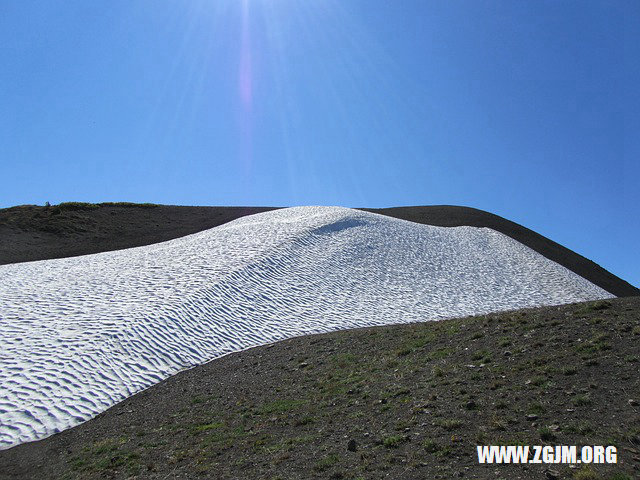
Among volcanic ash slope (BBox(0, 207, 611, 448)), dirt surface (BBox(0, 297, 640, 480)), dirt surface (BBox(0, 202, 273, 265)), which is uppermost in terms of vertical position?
dirt surface (BBox(0, 202, 273, 265))

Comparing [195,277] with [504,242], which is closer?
[195,277]

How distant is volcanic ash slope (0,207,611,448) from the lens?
39.8 ft

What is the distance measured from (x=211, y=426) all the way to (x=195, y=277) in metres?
11.1

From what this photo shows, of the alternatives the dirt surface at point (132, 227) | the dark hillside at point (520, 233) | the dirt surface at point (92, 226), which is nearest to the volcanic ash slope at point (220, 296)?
the dark hillside at point (520, 233)

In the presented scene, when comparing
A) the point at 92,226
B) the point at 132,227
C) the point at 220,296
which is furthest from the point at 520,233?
the point at 92,226

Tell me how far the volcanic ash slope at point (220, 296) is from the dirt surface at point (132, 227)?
5.05m

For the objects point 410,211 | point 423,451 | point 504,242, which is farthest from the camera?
point 410,211

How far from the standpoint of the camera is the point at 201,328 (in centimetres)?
1584

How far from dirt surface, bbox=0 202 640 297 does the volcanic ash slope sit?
5.05 meters

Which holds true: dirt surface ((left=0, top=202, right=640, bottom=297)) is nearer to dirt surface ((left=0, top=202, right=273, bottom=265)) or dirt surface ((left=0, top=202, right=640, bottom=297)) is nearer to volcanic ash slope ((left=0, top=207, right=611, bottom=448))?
dirt surface ((left=0, top=202, right=273, bottom=265))

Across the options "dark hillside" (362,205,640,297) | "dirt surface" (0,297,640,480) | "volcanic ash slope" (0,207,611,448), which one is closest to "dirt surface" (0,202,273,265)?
"volcanic ash slope" (0,207,611,448)

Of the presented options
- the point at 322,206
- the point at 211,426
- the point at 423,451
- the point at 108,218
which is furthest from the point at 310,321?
the point at 108,218

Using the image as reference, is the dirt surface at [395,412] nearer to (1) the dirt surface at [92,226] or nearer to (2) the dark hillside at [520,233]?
(1) the dirt surface at [92,226]

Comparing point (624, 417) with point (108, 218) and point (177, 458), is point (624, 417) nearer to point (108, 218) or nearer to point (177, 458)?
point (177, 458)
